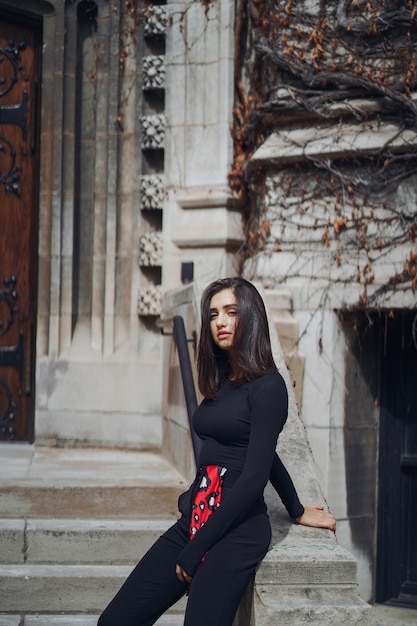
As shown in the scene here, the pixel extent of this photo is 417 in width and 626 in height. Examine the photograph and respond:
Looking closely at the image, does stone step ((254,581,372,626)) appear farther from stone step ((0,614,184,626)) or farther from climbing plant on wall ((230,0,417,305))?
climbing plant on wall ((230,0,417,305))

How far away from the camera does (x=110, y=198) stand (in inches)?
276

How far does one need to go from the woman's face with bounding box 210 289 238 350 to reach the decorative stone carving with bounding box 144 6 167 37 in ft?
13.4

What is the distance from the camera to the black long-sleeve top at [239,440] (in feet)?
9.81

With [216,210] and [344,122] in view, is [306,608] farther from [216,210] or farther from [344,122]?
[216,210]

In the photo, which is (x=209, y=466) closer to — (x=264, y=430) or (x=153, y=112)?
(x=264, y=430)

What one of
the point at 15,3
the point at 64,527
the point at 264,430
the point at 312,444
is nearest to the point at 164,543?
the point at 264,430

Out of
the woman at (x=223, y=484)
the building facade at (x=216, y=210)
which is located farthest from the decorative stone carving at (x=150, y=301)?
the woman at (x=223, y=484)

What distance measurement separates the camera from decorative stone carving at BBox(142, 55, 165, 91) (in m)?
6.89

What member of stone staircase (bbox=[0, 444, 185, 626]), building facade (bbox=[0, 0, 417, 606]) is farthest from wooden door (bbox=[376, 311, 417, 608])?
stone staircase (bbox=[0, 444, 185, 626])

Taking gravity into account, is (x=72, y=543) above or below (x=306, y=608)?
below

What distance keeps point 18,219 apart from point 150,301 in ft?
3.50

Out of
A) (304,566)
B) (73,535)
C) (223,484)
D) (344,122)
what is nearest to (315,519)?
(304,566)

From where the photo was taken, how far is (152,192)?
6.91 meters

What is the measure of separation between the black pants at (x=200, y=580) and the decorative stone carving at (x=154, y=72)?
4289 millimetres
